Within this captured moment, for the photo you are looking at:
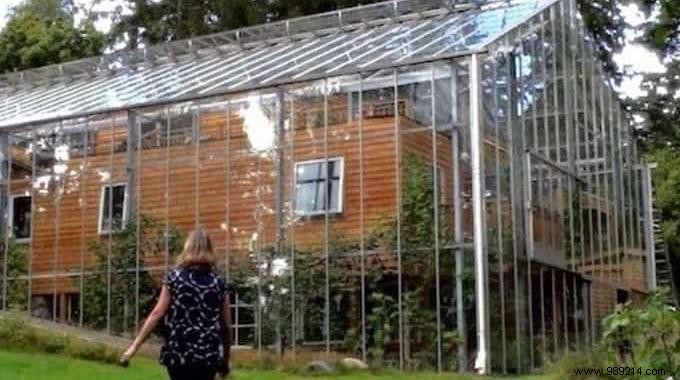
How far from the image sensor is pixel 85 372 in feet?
39.3

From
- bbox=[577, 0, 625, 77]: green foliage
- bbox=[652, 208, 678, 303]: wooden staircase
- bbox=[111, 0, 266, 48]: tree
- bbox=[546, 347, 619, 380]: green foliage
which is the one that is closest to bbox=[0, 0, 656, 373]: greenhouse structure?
bbox=[546, 347, 619, 380]: green foliage

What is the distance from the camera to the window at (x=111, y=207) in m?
20.4

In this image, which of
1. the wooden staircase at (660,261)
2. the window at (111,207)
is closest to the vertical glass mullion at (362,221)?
the window at (111,207)

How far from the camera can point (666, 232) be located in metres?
35.8

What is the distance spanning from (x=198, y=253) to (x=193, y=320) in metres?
0.38

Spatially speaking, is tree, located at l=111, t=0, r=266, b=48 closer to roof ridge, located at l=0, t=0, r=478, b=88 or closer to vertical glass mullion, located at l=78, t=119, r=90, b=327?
roof ridge, located at l=0, t=0, r=478, b=88

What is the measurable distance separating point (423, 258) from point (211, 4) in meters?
16.9

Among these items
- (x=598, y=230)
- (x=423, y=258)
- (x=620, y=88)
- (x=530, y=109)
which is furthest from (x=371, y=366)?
(x=620, y=88)

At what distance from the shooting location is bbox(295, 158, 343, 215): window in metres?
18.3

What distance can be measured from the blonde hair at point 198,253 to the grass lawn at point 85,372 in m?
5.03

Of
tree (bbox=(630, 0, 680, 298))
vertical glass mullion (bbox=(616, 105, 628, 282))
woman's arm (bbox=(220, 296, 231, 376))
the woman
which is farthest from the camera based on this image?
tree (bbox=(630, 0, 680, 298))

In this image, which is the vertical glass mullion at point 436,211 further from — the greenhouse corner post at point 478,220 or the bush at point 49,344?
the bush at point 49,344

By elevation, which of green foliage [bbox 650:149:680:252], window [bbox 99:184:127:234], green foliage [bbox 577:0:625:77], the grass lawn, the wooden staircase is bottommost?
the grass lawn

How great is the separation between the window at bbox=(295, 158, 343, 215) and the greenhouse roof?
149 centimetres
